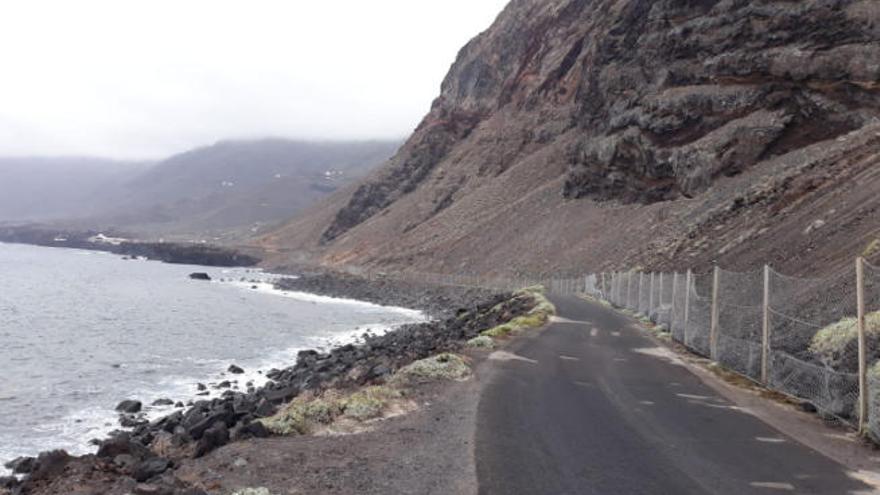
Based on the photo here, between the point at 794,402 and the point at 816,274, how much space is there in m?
15.4

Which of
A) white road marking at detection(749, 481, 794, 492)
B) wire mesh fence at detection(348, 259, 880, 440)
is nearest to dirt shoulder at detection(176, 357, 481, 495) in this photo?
white road marking at detection(749, 481, 794, 492)

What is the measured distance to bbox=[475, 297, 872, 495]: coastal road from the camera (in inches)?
333

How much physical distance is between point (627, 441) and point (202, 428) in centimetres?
726

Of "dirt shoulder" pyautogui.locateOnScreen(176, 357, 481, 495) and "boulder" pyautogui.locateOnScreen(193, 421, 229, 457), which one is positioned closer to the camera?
"dirt shoulder" pyautogui.locateOnScreen(176, 357, 481, 495)

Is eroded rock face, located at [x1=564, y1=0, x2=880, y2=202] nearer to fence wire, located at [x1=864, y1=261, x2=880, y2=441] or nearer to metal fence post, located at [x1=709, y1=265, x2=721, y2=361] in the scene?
metal fence post, located at [x1=709, y1=265, x2=721, y2=361]

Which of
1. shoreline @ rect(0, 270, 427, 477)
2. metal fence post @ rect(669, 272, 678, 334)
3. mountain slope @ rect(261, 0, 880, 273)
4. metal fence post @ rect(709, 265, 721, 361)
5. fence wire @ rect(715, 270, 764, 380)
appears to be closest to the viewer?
fence wire @ rect(715, 270, 764, 380)

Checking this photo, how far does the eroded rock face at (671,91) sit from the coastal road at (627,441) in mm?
53108

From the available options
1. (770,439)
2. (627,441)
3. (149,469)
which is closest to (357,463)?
(149,469)

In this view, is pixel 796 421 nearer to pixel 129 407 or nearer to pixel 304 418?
pixel 304 418

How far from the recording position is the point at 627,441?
10.3 meters

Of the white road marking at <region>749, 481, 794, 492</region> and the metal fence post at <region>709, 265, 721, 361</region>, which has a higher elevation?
the metal fence post at <region>709, 265, 721, 361</region>

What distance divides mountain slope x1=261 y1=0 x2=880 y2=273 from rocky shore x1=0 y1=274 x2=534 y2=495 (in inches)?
641

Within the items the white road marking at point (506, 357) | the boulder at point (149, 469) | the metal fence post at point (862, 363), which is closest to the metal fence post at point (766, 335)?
the metal fence post at point (862, 363)

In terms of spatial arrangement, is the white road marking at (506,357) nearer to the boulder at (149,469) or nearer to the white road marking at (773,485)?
the white road marking at (773,485)
